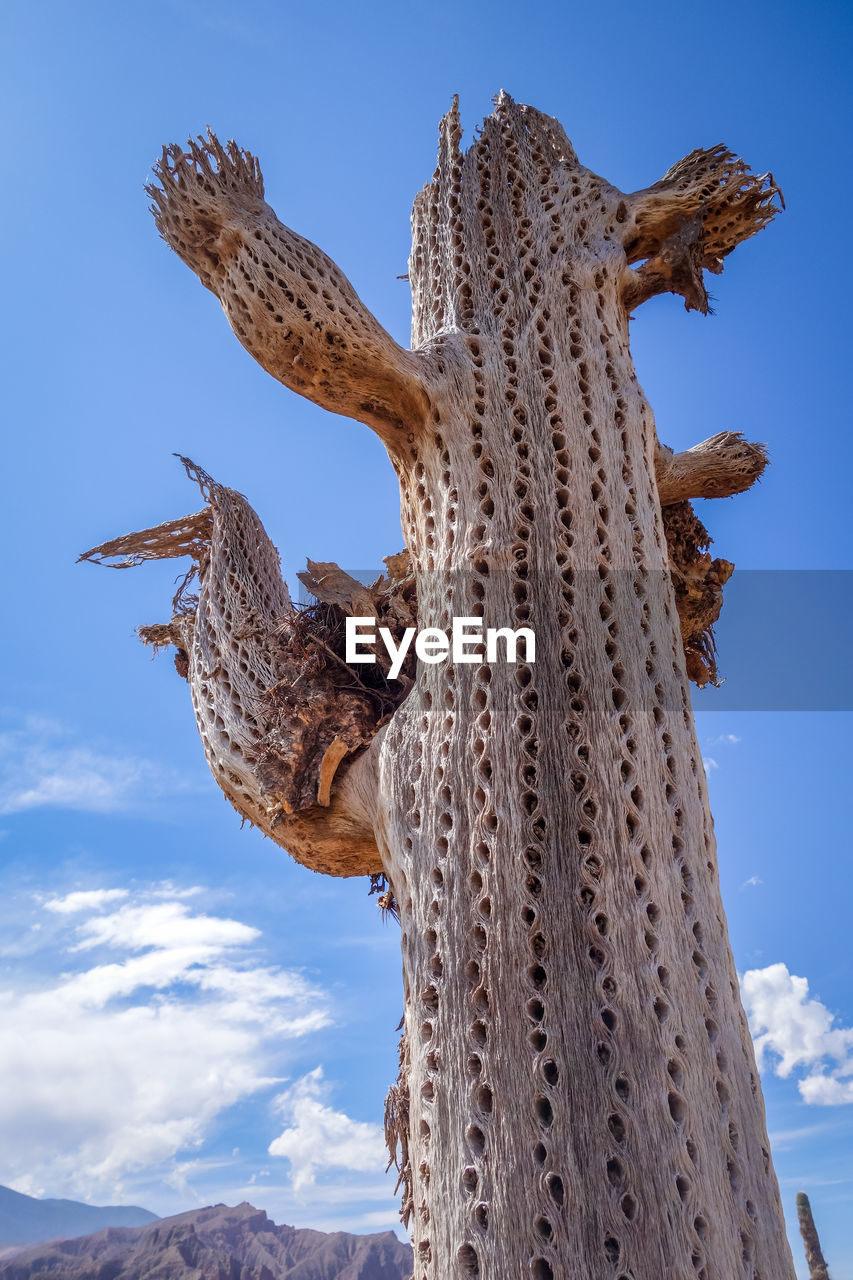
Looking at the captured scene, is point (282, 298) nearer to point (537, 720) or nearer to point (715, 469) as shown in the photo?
point (537, 720)

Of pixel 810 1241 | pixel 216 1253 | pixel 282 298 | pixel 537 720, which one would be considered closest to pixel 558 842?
pixel 537 720

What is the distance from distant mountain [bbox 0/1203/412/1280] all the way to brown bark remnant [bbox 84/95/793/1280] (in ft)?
54.4

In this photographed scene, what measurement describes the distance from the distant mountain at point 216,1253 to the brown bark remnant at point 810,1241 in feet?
23.5

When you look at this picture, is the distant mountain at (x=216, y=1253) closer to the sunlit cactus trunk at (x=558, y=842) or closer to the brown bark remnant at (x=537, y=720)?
the brown bark remnant at (x=537, y=720)

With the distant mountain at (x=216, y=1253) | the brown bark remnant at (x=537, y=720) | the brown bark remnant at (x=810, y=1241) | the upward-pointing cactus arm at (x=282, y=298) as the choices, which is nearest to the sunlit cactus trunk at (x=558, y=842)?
the brown bark remnant at (x=537, y=720)

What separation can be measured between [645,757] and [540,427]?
1.86 metres

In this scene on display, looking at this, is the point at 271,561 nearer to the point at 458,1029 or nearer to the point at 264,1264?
the point at 458,1029

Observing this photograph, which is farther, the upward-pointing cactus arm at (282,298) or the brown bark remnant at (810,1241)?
the brown bark remnant at (810,1241)

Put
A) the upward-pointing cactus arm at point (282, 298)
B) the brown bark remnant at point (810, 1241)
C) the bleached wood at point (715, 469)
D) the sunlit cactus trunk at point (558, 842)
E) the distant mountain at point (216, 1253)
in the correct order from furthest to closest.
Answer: the distant mountain at point (216, 1253) → the brown bark remnant at point (810, 1241) → the bleached wood at point (715, 469) → the upward-pointing cactus arm at point (282, 298) → the sunlit cactus trunk at point (558, 842)

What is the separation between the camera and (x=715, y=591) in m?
6.82

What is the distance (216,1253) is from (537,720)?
19.1 metres

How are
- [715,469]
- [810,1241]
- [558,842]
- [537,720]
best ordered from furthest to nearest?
[810,1241] → [715,469] → [537,720] → [558,842]

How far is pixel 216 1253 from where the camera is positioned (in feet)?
62.4

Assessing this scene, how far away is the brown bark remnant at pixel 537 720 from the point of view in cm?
353
